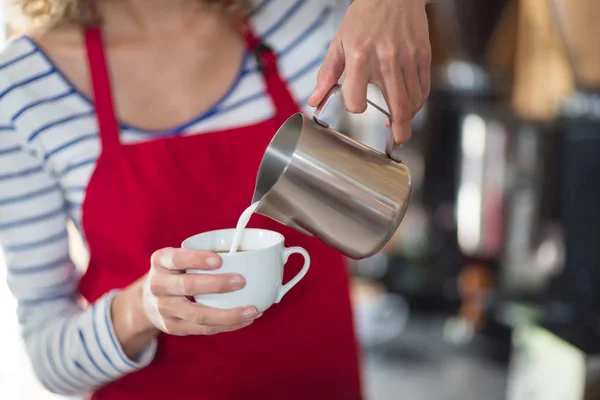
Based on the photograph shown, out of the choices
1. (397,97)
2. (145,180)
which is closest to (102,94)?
(145,180)

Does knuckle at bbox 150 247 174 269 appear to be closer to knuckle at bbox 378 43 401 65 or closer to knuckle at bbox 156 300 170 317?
knuckle at bbox 156 300 170 317

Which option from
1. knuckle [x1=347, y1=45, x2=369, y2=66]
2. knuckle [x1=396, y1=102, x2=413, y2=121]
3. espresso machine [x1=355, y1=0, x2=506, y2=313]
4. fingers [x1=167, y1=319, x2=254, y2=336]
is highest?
knuckle [x1=347, y1=45, x2=369, y2=66]

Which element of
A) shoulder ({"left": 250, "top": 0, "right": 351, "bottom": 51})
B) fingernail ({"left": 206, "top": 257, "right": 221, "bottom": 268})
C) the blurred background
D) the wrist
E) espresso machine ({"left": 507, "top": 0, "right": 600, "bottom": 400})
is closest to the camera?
fingernail ({"left": 206, "top": 257, "right": 221, "bottom": 268})

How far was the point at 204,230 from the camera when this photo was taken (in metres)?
0.88

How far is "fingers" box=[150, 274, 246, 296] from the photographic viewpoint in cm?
62

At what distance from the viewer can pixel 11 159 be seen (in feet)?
2.71

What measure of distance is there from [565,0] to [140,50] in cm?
126

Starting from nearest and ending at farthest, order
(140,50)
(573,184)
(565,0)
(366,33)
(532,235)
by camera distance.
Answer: (366,33), (140,50), (573,184), (565,0), (532,235)

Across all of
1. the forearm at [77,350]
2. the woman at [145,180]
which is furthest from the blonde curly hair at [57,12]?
the forearm at [77,350]

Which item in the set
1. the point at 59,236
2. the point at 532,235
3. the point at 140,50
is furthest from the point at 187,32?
the point at 532,235

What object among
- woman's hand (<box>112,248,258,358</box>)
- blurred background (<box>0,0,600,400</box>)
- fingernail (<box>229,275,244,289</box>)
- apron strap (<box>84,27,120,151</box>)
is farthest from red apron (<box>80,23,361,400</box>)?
blurred background (<box>0,0,600,400</box>)

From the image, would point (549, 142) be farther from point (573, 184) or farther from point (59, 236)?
point (59, 236)

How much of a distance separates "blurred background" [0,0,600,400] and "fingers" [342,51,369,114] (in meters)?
0.84

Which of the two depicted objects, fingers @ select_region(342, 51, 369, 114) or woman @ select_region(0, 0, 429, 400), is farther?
woman @ select_region(0, 0, 429, 400)
